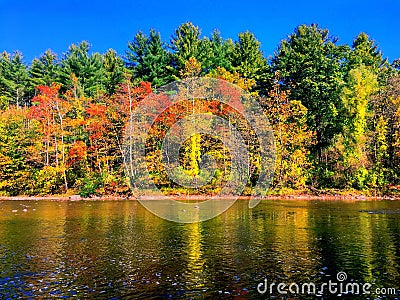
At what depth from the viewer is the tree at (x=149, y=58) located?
65.4 metres

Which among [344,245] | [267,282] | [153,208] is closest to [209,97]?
[153,208]

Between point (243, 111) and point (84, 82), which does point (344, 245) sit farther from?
point (84, 82)

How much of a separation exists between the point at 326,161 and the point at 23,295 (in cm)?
4994

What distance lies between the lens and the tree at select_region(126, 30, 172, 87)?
65438 mm

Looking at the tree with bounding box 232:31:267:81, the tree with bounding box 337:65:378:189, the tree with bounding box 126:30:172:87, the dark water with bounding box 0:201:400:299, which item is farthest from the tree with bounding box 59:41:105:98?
the dark water with bounding box 0:201:400:299

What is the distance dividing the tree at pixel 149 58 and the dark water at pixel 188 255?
37.6 m

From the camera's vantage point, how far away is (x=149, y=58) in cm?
6619

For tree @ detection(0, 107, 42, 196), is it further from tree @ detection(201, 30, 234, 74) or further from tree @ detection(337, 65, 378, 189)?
tree @ detection(337, 65, 378, 189)

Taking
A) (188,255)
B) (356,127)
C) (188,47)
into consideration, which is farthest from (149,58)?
(188,255)

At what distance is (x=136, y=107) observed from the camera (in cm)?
5491

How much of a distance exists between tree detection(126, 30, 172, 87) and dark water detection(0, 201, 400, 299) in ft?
123

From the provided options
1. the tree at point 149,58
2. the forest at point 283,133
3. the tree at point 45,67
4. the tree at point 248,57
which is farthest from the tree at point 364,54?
the tree at point 45,67

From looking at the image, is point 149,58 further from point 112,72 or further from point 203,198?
point 203,198

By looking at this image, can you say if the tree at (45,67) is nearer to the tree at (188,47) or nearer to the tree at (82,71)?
the tree at (82,71)
